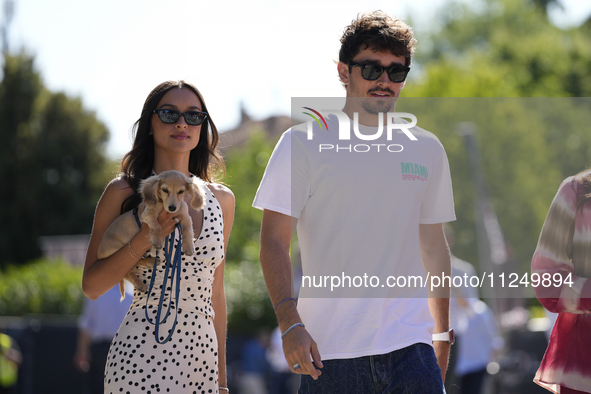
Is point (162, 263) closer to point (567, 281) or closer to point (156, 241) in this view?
point (156, 241)

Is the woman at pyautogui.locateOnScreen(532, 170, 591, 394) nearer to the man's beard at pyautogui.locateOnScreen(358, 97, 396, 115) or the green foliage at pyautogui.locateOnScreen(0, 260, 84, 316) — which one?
the man's beard at pyautogui.locateOnScreen(358, 97, 396, 115)

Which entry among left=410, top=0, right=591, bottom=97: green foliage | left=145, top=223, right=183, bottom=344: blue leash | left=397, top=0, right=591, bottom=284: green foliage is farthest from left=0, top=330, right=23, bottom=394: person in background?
left=410, top=0, right=591, bottom=97: green foliage

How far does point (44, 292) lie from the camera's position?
2022cm

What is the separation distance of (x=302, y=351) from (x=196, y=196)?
1.03 meters

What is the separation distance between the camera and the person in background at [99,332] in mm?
8625

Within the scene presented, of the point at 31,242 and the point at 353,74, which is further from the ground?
the point at 353,74

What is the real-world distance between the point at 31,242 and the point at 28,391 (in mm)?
31064

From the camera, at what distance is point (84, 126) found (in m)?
44.5

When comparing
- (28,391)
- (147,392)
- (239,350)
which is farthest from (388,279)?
(239,350)

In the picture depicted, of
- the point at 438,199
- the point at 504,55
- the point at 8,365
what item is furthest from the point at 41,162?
the point at 438,199

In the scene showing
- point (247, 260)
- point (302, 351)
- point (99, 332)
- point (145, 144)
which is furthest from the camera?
point (247, 260)

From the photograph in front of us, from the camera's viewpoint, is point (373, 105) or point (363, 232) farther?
point (373, 105)

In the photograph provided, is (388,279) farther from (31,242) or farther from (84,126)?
(84,126)

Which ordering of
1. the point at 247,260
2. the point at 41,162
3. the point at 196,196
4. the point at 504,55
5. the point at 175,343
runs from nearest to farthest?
the point at 175,343, the point at 196,196, the point at 247,260, the point at 41,162, the point at 504,55
